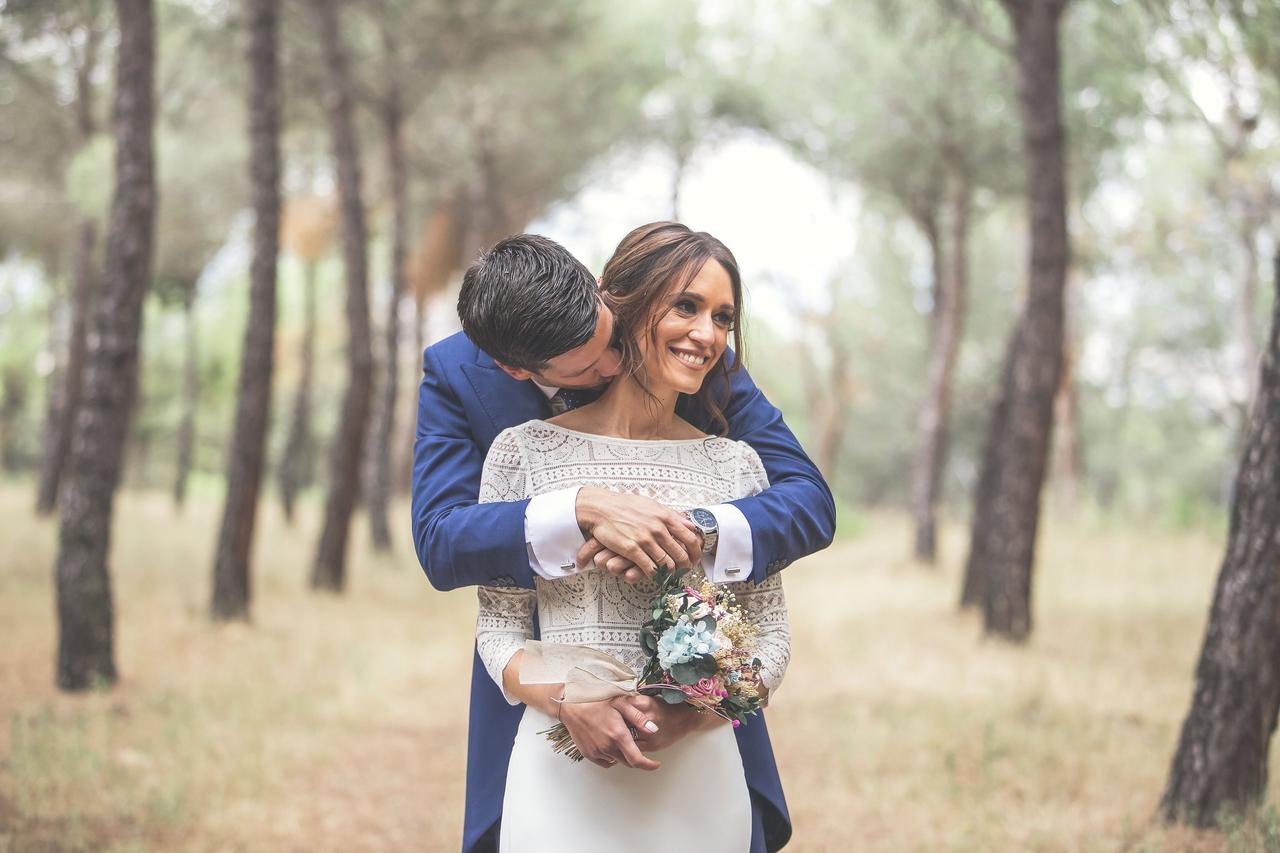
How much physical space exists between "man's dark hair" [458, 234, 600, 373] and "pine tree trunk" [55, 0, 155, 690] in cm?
578

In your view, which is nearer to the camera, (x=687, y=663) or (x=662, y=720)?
(x=687, y=663)

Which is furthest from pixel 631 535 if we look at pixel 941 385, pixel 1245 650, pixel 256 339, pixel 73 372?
pixel 73 372

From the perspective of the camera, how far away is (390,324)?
1519cm

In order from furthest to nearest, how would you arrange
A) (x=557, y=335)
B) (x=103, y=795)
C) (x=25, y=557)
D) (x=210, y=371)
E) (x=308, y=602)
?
(x=210, y=371), (x=25, y=557), (x=308, y=602), (x=103, y=795), (x=557, y=335)

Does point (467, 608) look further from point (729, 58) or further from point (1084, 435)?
point (1084, 435)

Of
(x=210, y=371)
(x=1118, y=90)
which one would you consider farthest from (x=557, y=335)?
(x=210, y=371)

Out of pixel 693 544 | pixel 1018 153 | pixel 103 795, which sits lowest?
pixel 103 795

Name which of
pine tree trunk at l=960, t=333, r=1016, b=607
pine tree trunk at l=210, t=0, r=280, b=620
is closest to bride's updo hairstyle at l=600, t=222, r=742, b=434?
pine tree trunk at l=210, t=0, r=280, b=620

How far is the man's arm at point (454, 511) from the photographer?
7.17 ft

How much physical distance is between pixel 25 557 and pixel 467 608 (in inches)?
197

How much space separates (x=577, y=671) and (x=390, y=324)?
13546mm

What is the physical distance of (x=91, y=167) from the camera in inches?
420

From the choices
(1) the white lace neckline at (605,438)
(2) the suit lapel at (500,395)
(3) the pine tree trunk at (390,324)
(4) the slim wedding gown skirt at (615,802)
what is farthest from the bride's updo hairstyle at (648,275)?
(3) the pine tree trunk at (390,324)

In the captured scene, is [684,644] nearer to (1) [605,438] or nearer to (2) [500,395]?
(1) [605,438]
